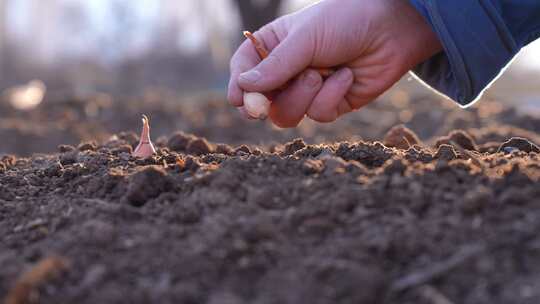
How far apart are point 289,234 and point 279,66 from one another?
1.09 meters

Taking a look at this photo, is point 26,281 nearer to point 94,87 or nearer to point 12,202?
point 12,202

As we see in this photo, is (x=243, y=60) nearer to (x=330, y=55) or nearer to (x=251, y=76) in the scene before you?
(x=251, y=76)

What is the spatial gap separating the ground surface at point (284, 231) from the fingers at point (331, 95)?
0.49m

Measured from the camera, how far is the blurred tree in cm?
1229

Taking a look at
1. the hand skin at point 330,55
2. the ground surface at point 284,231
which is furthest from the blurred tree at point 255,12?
the ground surface at point 284,231

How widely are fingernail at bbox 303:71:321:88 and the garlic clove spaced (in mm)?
204

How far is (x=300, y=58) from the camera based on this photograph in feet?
8.89

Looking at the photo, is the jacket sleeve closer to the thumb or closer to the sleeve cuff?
the sleeve cuff

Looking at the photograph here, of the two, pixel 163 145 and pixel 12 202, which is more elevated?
pixel 12 202

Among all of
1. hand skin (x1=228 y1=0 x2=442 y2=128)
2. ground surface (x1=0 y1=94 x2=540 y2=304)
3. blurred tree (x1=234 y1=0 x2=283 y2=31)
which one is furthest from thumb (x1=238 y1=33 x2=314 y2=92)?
blurred tree (x1=234 y1=0 x2=283 y2=31)

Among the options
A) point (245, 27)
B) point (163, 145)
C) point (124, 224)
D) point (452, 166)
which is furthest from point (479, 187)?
point (245, 27)

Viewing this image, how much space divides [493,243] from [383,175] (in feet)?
1.42

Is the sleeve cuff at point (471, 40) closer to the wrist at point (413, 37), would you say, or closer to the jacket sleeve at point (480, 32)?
the jacket sleeve at point (480, 32)

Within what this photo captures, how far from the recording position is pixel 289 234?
1.69m
